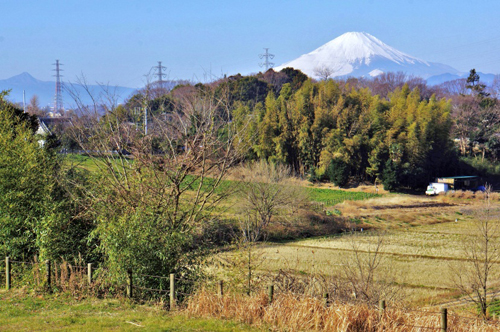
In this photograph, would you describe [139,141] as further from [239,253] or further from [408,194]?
[408,194]

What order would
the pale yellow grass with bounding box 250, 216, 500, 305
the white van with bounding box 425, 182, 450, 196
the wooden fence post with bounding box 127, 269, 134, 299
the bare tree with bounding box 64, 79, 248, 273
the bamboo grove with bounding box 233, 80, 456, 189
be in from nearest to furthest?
the wooden fence post with bounding box 127, 269, 134, 299 < the bare tree with bounding box 64, 79, 248, 273 < the pale yellow grass with bounding box 250, 216, 500, 305 < the white van with bounding box 425, 182, 450, 196 < the bamboo grove with bounding box 233, 80, 456, 189

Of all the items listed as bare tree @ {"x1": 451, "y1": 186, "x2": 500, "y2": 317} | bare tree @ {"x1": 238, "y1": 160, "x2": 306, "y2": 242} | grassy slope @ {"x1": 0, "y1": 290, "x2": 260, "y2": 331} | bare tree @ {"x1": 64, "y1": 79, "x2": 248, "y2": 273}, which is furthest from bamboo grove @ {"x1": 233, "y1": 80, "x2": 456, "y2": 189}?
grassy slope @ {"x1": 0, "y1": 290, "x2": 260, "y2": 331}

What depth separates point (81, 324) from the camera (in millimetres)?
8891

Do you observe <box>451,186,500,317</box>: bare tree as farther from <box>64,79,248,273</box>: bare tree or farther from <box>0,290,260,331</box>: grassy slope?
<box>0,290,260,331</box>: grassy slope

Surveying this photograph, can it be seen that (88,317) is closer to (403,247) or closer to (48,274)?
(48,274)

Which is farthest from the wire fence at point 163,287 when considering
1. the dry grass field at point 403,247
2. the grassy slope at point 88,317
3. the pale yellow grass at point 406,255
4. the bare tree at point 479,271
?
the pale yellow grass at point 406,255

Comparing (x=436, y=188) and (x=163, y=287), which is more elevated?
(x=163, y=287)

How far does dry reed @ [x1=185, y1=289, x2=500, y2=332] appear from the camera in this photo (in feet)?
28.6

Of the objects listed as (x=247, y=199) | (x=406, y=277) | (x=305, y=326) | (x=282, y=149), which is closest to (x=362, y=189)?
(x=282, y=149)

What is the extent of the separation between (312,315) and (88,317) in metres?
4.22

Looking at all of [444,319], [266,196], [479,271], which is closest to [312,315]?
[444,319]

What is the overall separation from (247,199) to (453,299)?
54.3 ft

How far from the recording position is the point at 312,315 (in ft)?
29.5

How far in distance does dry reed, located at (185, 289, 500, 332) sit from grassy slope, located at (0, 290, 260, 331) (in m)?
0.43
